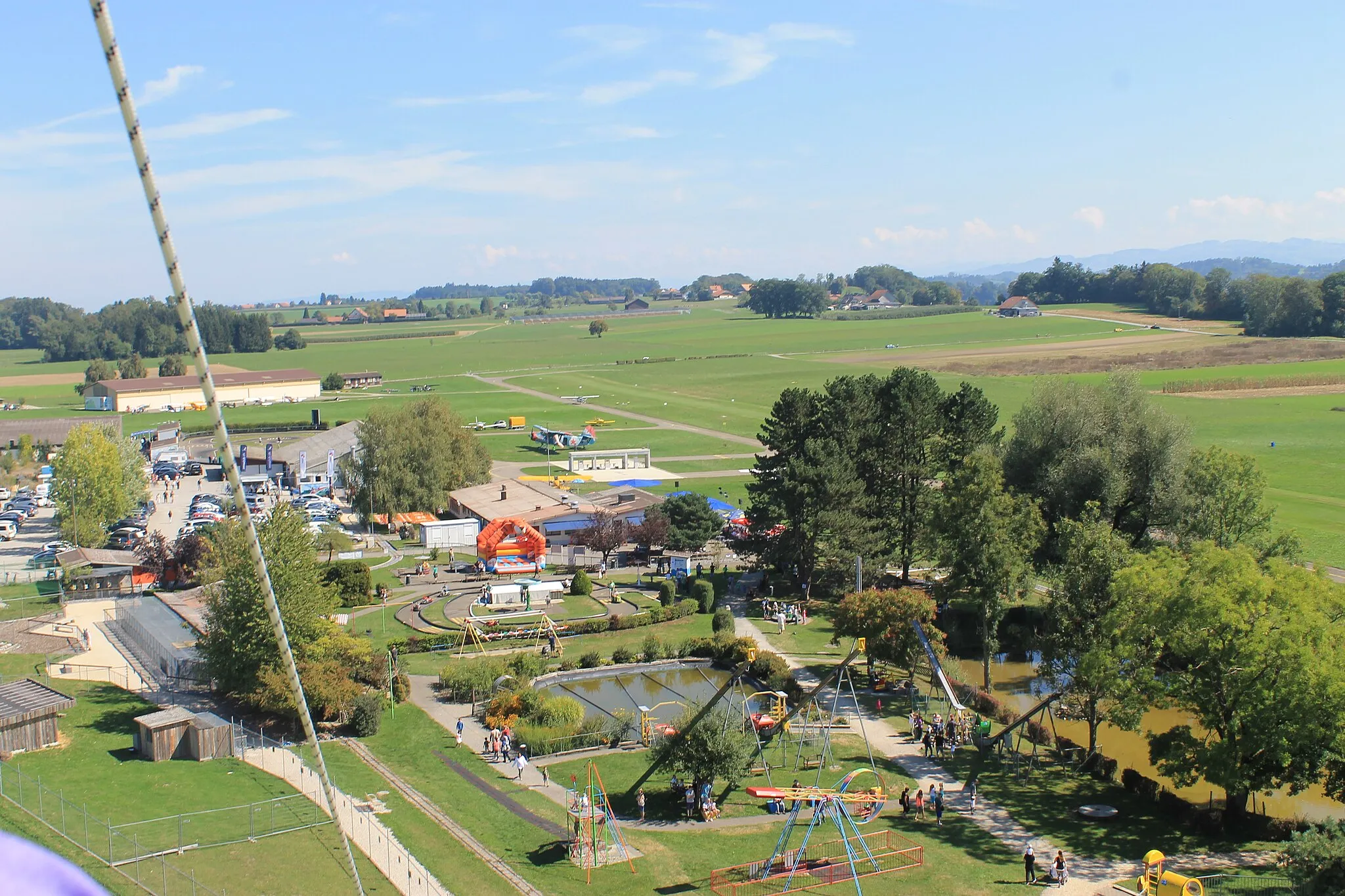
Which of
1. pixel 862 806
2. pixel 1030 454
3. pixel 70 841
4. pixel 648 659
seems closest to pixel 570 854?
pixel 862 806

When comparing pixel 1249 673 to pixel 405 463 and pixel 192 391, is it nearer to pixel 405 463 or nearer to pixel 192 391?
pixel 405 463

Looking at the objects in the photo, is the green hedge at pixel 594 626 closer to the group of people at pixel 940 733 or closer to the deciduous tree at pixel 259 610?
the deciduous tree at pixel 259 610

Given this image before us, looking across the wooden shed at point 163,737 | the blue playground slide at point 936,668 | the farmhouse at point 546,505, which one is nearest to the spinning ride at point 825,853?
the blue playground slide at point 936,668

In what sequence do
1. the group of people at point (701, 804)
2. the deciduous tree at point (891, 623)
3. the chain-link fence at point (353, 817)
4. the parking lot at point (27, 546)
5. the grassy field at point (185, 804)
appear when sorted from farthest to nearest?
the parking lot at point (27, 546) → the deciduous tree at point (891, 623) → the group of people at point (701, 804) → the chain-link fence at point (353, 817) → the grassy field at point (185, 804)

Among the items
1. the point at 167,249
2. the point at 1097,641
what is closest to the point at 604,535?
the point at 1097,641

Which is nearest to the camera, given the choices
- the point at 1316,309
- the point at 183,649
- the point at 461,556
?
the point at 183,649

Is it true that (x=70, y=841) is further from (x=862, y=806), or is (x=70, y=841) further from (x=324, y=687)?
(x=862, y=806)

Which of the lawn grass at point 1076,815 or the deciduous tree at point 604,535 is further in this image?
the deciduous tree at point 604,535
